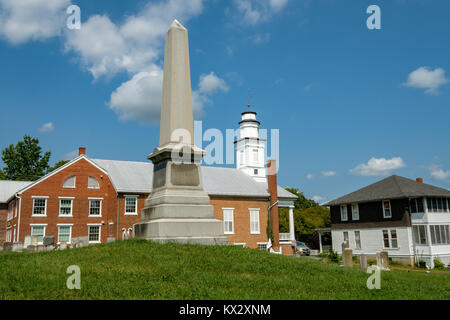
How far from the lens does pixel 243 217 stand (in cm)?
3616

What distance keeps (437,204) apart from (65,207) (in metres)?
34.3

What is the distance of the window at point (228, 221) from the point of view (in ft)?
115

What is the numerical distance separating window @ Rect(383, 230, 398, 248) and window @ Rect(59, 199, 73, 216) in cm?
2973

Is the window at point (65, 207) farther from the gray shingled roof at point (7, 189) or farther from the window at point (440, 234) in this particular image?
the window at point (440, 234)

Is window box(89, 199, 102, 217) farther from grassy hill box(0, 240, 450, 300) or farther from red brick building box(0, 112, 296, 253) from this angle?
grassy hill box(0, 240, 450, 300)

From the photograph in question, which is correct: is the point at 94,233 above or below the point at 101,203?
below

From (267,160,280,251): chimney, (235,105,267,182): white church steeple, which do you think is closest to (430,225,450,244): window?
(267,160,280,251): chimney

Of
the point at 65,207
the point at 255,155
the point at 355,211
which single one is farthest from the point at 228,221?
the point at 255,155

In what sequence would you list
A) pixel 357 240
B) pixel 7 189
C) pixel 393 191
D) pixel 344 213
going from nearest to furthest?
pixel 393 191, pixel 7 189, pixel 357 240, pixel 344 213

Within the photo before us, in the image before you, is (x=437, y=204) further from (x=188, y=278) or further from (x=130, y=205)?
(x=188, y=278)

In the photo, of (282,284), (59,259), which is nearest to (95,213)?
(59,259)

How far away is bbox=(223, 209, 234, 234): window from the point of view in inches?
1385

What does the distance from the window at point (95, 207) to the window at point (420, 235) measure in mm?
29121
